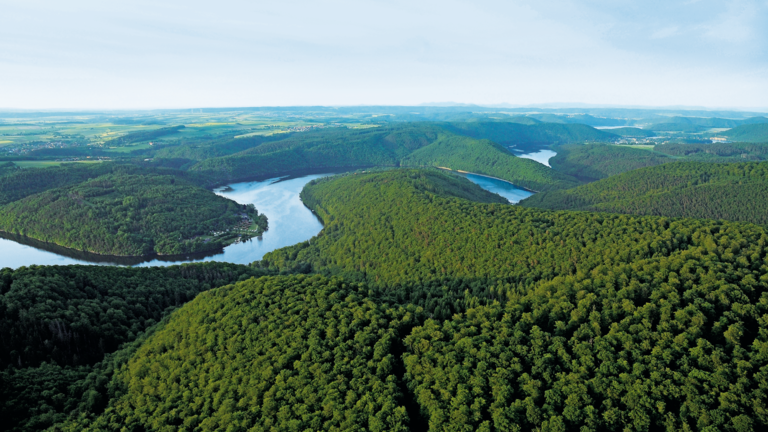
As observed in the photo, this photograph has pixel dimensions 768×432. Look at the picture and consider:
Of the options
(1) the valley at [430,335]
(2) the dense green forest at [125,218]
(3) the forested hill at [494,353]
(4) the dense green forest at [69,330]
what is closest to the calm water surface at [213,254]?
(2) the dense green forest at [125,218]

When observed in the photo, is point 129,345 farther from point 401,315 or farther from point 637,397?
point 637,397

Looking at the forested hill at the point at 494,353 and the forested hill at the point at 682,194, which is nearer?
the forested hill at the point at 494,353

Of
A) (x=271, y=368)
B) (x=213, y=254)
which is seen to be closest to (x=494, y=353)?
(x=271, y=368)

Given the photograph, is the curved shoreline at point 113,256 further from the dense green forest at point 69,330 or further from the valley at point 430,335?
the dense green forest at point 69,330

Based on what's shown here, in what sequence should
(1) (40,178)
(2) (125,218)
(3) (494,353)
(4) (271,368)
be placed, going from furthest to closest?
(1) (40,178) → (2) (125,218) → (4) (271,368) → (3) (494,353)

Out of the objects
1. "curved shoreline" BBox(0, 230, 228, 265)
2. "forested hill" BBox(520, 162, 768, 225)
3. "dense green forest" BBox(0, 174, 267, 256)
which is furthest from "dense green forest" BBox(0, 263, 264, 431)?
"forested hill" BBox(520, 162, 768, 225)

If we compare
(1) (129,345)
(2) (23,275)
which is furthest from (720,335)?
(2) (23,275)

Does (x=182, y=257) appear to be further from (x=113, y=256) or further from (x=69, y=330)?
(x=69, y=330)
